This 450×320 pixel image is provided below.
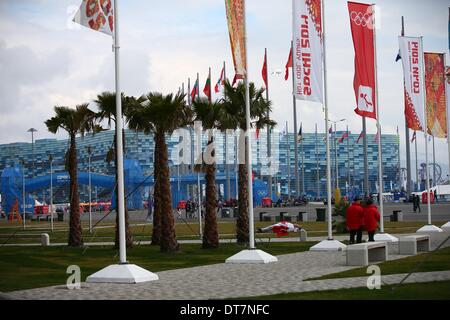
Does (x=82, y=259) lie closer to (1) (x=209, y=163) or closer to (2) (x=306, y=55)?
(1) (x=209, y=163)

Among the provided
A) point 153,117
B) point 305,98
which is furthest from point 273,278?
point 153,117

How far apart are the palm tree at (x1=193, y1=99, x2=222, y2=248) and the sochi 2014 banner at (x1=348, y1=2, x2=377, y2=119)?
5973 mm

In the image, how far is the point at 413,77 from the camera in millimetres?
31922

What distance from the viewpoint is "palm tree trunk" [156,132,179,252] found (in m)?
30.0

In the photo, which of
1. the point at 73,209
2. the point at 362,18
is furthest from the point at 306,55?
the point at 73,209

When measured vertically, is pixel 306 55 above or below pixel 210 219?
above

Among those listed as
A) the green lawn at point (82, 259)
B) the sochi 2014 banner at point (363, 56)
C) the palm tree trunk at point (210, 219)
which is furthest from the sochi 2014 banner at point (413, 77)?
the palm tree trunk at point (210, 219)

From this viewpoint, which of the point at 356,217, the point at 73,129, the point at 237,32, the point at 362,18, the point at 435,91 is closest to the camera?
the point at 237,32

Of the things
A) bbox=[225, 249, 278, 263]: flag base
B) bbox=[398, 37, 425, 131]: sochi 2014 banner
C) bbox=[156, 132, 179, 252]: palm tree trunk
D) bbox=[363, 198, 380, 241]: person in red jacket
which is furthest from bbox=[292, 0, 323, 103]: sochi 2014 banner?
bbox=[156, 132, 179, 252]: palm tree trunk

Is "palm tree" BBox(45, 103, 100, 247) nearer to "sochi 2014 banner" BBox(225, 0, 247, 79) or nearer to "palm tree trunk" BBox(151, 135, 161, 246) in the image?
"palm tree trunk" BBox(151, 135, 161, 246)

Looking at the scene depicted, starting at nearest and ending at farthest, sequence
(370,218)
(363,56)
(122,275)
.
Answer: (122,275) → (370,218) → (363,56)

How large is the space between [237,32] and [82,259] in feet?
34.3
